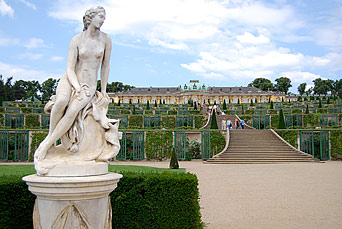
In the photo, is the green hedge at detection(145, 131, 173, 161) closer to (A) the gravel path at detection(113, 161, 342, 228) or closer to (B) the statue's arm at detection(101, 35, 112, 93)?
(A) the gravel path at detection(113, 161, 342, 228)

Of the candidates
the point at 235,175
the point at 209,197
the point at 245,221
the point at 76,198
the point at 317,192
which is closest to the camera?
the point at 76,198

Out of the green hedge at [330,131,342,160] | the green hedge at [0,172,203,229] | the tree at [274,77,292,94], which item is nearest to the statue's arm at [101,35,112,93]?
the green hedge at [0,172,203,229]

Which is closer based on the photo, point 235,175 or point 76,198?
point 76,198

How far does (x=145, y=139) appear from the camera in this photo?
2002cm

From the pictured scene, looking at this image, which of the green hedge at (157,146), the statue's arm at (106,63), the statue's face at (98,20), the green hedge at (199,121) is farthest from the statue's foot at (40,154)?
the green hedge at (199,121)

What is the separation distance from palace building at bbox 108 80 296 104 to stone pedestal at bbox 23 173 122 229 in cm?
7974

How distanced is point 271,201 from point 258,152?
1184 centimetres

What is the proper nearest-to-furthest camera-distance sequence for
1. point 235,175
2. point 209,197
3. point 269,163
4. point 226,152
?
point 209,197 < point 235,175 < point 269,163 < point 226,152

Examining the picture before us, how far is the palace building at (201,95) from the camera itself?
8562 centimetres

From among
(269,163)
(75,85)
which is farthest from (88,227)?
(269,163)

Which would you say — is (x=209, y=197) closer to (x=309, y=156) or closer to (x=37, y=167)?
(x=37, y=167)

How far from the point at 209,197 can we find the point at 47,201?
17.6ft

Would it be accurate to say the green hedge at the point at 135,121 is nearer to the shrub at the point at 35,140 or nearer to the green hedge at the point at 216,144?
the green hedge at the point at 216,144

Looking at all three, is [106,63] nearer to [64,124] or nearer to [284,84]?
[64,124]
